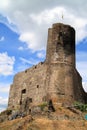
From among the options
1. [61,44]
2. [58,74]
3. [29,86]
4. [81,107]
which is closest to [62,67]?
[58,74]

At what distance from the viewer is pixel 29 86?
194ft

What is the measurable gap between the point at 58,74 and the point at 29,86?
9.12 meters

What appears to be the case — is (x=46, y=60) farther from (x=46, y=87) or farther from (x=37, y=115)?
(x=37, y=115)

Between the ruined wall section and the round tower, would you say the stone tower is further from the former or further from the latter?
the ruined wall section

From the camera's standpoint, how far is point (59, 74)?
171ft

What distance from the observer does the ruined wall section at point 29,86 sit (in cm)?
5425

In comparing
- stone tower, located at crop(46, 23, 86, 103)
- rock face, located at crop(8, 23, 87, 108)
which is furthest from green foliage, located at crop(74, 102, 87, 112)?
stone tower, located at crop(46, 23, 86, 103)

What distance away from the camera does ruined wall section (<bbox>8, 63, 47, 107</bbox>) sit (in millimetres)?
54253

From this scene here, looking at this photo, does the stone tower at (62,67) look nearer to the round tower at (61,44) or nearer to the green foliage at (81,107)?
the round tower at (61,44)

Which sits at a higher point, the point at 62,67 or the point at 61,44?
the point at 61,44

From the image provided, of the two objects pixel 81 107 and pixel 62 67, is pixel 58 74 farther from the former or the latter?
pixel 81 107

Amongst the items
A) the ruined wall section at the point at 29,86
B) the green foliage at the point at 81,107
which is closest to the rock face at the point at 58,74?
the ruined wall section at the point at 29,86

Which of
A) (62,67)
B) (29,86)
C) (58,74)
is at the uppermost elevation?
(62,67)

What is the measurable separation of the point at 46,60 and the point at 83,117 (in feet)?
46.8
